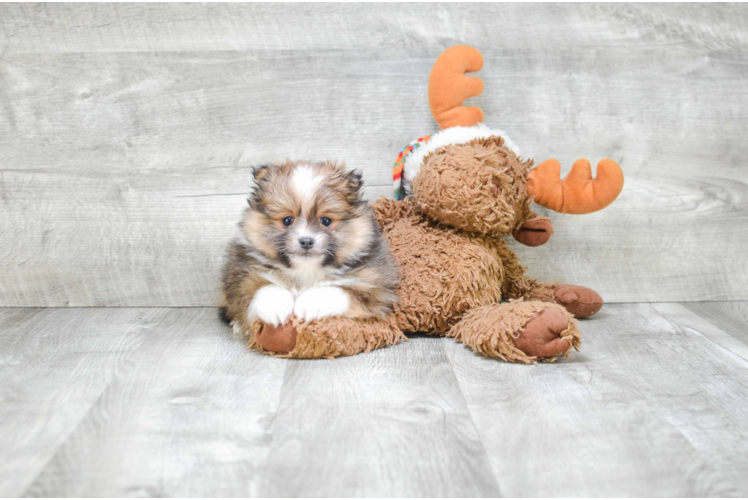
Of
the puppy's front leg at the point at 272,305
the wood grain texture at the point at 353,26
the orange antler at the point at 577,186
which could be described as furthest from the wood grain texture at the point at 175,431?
the wood grain texture at the point at 353,26

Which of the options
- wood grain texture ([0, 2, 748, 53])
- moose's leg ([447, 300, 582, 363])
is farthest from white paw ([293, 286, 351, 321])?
wood grain texture ([0, 2, 748, 53])

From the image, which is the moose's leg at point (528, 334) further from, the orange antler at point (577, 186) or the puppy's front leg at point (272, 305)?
the puppy's front leg at point (272, 305)

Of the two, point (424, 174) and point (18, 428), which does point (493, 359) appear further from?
point (18, 428)

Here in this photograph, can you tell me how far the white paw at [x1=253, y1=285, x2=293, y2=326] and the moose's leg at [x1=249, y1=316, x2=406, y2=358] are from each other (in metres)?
0.02

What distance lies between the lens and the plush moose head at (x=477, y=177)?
160 centimetres

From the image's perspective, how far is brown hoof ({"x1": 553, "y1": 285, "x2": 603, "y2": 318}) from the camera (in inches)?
73.0

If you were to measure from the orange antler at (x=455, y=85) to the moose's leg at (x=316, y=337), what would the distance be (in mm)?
712

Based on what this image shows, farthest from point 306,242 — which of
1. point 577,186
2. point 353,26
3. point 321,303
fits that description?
point 353,26

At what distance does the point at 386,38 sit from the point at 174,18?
0.71m

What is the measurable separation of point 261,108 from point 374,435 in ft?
4.10

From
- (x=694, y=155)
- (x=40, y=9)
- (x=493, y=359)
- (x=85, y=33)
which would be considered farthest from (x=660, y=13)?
(x=40, y=9)

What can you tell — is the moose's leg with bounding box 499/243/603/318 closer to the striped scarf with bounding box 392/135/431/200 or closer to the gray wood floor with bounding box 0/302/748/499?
the gray wood floor with bounding box 0/302/748/499

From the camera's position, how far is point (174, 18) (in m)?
1.93

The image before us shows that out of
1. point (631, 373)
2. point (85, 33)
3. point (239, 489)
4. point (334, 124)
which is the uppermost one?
point (85, 33)
